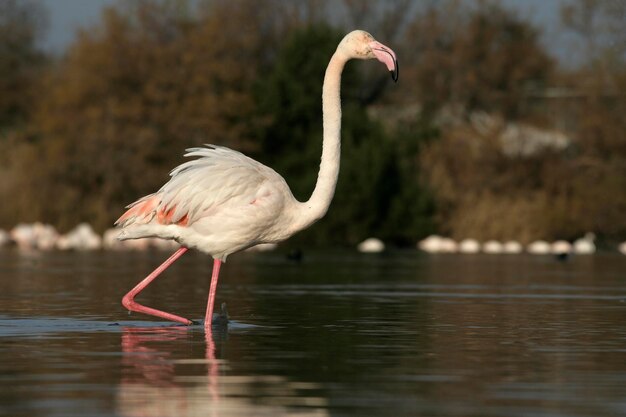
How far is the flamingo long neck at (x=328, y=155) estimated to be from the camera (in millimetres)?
12914

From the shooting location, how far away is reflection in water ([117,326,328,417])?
7320mm

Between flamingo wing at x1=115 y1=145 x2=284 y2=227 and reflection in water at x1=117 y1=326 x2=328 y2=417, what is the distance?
2.53 metres

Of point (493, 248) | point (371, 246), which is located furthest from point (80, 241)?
point (493, 248)

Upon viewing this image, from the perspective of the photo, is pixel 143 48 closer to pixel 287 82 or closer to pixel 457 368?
pixel 287 82

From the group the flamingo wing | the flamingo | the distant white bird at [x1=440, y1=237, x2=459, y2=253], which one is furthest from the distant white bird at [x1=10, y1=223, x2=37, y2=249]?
the flamingo wing

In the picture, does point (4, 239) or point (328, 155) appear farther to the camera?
point (4, 239)

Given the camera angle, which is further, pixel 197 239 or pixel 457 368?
pixel 197 239

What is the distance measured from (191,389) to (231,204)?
16.2ft

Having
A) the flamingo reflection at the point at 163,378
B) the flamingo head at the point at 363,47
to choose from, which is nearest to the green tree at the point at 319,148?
the flamingo head at the point at 363,47

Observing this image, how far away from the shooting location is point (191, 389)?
8.09 m

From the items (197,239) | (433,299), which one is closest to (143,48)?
(433,299)

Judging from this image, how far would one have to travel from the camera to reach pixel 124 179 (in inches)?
1629

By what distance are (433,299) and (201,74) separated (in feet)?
90.5

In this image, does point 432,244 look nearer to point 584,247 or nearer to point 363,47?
point 584,247
